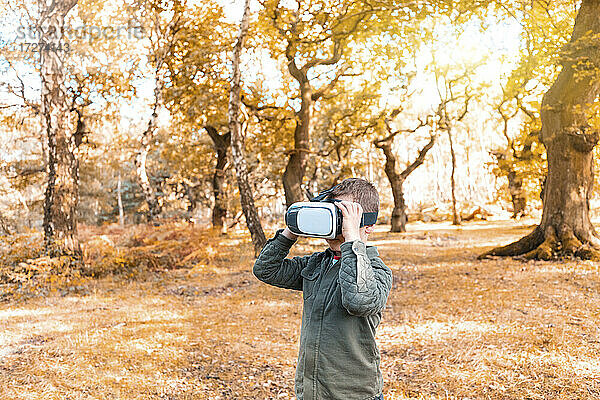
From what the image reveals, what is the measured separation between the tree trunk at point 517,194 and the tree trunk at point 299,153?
48.8ft

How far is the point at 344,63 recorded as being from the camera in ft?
52.0

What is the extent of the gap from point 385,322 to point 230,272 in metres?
5.35

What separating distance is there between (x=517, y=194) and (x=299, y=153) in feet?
53.8

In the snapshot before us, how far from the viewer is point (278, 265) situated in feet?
8.30

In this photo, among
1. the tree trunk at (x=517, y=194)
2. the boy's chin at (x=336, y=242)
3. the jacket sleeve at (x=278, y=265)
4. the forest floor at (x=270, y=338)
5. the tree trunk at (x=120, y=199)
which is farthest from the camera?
the tree trunk at (x=120, y=199)

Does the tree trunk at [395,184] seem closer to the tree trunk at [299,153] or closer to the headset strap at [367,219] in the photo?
the tree trunk at [299,153]

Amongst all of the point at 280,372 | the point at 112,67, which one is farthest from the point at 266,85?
the point at 280,372

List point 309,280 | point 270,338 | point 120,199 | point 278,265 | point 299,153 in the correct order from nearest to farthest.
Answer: point 309,280 → point 278,265 → point 270,338 → point 299,153 → point 120,199

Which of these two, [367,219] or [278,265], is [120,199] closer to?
[278,265]

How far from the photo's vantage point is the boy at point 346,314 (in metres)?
2.03

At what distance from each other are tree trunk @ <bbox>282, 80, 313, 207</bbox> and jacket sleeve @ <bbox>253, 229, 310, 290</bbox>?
12.4 m

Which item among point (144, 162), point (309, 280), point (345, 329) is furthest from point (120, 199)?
point (345, 329)

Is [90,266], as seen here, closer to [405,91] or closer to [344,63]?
[344,63]

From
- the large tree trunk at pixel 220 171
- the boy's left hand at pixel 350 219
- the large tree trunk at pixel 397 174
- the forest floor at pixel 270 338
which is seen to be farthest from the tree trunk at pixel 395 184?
the boy's left hand at pixel 350 219
